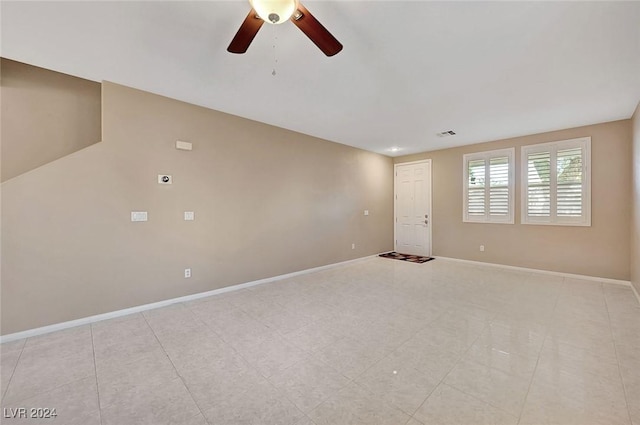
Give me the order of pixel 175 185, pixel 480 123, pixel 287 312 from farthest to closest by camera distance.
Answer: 1. pixel 480 123
2. pixel 175 185
3. pixel 287 312

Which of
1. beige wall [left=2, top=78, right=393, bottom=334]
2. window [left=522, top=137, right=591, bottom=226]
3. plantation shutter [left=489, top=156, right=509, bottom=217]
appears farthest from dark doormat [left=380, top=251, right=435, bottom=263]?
beige wall [left=2, top=78, right=393, bottom=334]

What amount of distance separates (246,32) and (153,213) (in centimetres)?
255

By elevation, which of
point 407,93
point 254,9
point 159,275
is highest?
point 407,93

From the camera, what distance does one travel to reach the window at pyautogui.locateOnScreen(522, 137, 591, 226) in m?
4.40

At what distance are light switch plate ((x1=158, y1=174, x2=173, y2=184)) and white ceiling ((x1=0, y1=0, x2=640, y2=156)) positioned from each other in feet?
3.45

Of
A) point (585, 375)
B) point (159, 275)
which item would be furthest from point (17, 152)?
point (585, 375)

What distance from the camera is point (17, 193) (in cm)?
253

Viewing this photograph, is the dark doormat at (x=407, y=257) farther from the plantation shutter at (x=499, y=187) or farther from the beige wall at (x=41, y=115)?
the beige wall at (x=41, y=115)

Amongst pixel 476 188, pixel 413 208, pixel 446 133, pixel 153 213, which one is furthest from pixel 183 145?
pixel 476 188

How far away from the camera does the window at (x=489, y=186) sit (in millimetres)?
5191

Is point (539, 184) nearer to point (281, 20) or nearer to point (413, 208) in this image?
point (413, 208)

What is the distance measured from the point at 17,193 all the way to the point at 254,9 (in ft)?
9.80

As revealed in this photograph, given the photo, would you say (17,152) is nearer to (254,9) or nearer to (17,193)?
(17,193)

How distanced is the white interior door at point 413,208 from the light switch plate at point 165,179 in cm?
553
